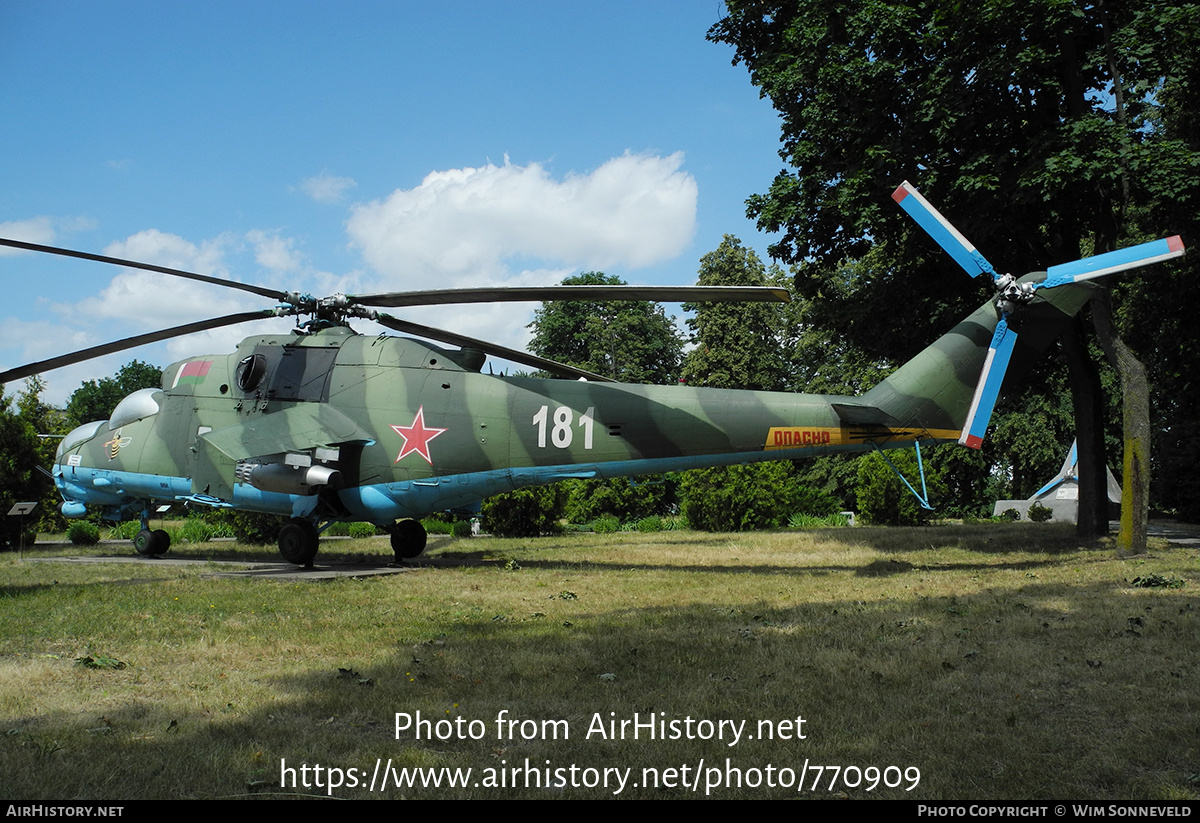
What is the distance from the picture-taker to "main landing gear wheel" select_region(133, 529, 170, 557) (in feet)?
55.1

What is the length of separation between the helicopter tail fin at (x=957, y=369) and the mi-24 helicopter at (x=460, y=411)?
0.02 m

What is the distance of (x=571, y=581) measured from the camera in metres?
12.1

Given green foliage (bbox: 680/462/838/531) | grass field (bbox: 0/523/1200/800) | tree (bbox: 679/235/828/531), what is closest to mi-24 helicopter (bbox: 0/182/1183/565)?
grass field (bbox: 0/523/1200/800)

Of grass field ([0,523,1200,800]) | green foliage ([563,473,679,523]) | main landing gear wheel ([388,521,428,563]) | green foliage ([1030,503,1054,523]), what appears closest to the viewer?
grass field ([0,523,1200,800])

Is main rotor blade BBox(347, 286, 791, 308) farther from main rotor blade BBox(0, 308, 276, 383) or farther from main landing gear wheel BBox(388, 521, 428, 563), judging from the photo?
main landing gear wheel BBox(388, 521, 428, 563)

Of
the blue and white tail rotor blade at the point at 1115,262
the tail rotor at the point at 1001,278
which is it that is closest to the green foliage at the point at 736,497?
the tail rotor at the point at 1001,278

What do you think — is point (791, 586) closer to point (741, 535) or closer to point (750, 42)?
point (741, 535)

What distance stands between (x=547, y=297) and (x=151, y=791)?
8263 millimetres

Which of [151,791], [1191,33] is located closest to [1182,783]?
[151,791]

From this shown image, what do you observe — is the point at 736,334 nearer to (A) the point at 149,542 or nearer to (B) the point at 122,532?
(B) the point at 122,532

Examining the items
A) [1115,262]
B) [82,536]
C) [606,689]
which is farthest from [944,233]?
[82,536]

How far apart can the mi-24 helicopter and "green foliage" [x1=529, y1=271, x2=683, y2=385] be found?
35279 millimetres

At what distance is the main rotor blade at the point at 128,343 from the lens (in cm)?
1087

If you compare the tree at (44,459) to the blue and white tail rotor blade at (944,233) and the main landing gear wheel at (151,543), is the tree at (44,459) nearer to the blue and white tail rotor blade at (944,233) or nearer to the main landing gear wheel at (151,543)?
the main landing gear wheel at (151,543)
